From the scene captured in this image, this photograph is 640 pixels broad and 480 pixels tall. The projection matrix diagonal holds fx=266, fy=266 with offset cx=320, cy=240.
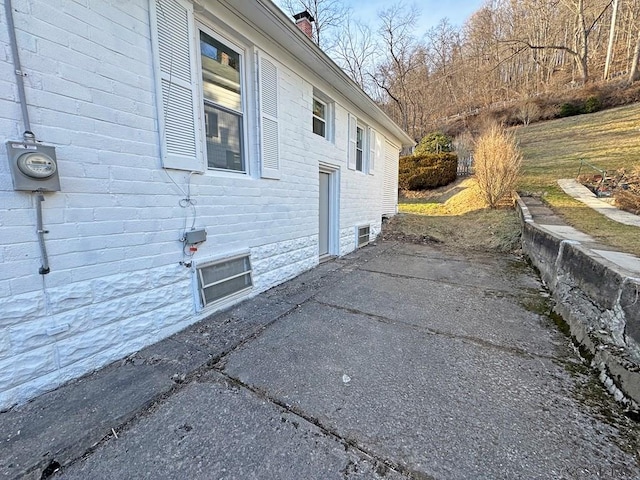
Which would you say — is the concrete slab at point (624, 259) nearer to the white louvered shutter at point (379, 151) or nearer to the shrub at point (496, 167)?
the white louvered shutter at point (379, 151)

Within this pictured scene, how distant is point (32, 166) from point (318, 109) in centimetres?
471

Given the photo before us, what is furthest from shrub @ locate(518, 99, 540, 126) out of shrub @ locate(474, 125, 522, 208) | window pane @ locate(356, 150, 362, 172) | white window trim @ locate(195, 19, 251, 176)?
white window trim @ locate(195, 19, 251, 176)

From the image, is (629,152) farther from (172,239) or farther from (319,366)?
(172,239)

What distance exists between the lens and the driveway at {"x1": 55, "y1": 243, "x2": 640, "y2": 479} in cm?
146

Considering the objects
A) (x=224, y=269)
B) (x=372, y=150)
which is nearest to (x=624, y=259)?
(x=224, y=269)

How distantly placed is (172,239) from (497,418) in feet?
10.3

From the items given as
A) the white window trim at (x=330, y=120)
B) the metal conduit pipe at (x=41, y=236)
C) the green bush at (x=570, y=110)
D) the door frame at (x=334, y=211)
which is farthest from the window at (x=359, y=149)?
the green bush at (x=570, y=110)

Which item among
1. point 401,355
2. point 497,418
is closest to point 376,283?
point 401,355

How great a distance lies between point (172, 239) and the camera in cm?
277

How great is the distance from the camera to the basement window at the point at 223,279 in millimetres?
3143

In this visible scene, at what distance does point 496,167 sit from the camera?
27.2 ft

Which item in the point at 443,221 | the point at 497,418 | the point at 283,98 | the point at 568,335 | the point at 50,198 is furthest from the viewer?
the point at 443,221

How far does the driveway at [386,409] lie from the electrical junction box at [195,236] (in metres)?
0.98

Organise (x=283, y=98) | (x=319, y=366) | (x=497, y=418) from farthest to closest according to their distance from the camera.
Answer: (x=283, y=98) → (x=319, y=366) → (x=497, y=418)
